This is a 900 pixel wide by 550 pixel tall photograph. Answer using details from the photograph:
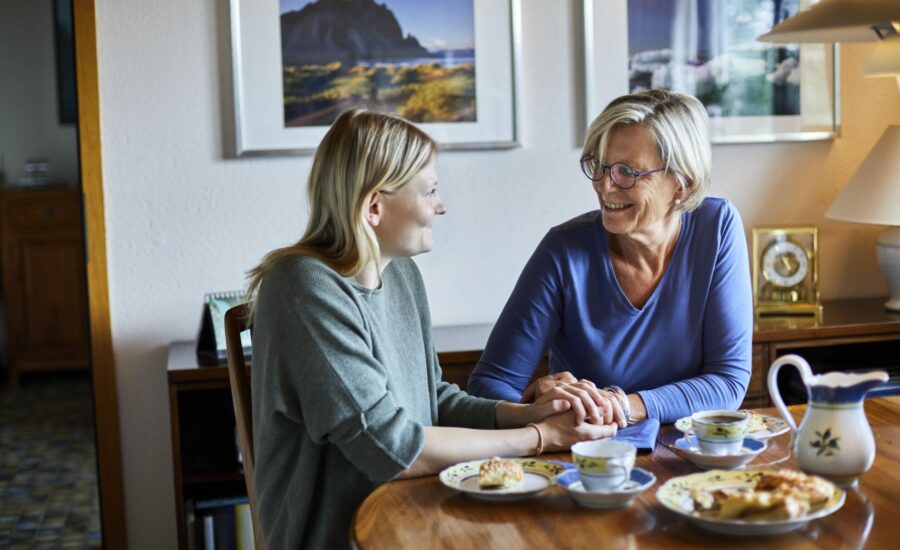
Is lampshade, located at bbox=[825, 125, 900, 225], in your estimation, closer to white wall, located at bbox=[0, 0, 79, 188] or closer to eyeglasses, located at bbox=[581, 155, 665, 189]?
eyeglasses, located at bbox=[581, 155, 665, 189]

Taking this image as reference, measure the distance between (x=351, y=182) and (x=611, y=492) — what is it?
62cm

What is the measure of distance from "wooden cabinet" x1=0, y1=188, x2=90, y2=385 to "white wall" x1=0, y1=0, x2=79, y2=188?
1.75ft

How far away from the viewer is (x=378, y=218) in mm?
1734

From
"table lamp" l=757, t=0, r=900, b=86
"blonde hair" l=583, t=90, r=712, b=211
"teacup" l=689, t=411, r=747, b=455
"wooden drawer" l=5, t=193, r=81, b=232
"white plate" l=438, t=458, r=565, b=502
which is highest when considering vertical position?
"table lamp" l=757, t=0, r=900, b=86

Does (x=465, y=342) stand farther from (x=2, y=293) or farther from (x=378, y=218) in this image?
(x=2, y=293)

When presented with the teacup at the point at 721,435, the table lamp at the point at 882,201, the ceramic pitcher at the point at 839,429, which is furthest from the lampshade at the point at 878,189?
the ceramic pitcher at the point at 839,429

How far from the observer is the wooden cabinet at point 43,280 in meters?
5.60

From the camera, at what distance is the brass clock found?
316cm

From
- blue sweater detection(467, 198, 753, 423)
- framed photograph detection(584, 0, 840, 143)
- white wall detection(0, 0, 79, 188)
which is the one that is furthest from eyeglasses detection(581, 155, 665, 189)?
white wall detection(0, 0, 79, 188)

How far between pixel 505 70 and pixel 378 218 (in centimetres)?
148

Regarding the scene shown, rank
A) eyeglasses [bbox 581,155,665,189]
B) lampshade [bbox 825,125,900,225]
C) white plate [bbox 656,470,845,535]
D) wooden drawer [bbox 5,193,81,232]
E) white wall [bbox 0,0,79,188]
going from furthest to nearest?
white wall [bbox 0,0,79,188] < wooden drawer [bbox 5,193,81,232] < lampshade [bbox 825,125,900,225] < eyeglasses [bbox 581,155,665,189] < white plate [bbox 656,470,845,535]

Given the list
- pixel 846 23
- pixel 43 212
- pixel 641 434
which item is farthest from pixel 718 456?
pixel 43 212

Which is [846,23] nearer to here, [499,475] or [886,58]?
[499,475]

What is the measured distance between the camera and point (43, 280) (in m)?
5.71
